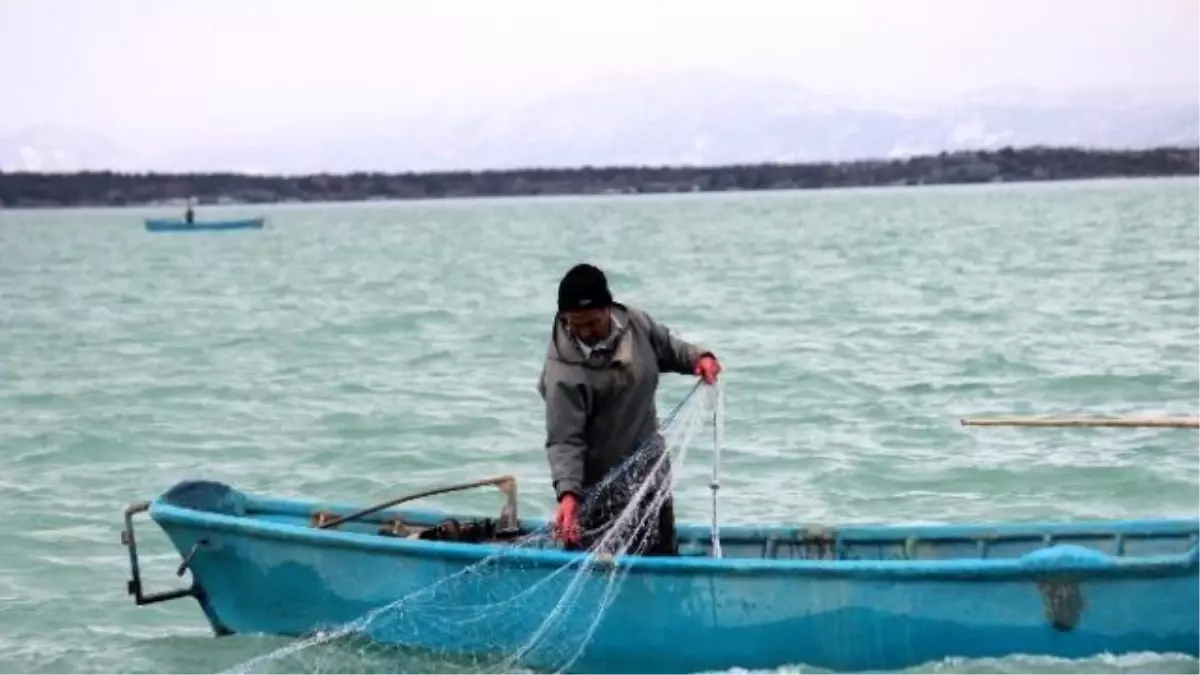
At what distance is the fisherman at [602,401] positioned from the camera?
7996 millimetres

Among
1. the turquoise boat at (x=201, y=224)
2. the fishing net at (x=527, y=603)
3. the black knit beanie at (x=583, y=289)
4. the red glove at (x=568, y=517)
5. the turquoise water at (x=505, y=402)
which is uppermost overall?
the black knit beanie at (x=583, y=289)

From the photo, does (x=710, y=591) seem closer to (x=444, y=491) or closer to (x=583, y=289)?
(x=583, y=289)

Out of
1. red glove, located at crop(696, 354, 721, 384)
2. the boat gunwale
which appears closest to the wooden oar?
the boat gunwale


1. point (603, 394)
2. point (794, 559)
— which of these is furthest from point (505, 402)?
point (603, 394)

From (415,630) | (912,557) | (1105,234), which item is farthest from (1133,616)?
(1105,234)

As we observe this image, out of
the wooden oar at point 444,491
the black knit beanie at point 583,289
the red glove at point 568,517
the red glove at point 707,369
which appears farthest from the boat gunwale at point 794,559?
the black knit beanie at point 583,289

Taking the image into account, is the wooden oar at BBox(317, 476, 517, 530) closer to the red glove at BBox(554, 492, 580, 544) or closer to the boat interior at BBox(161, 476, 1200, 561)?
the boat interior at BBox(161, 476, 1200, 561)

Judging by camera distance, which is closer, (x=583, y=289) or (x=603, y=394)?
(x=583, y=289)

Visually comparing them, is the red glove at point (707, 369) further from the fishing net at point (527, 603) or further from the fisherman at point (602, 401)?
the fishing net at point (527, 603)

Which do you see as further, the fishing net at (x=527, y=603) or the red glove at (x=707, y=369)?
the fishing net at (x=527, y=603)

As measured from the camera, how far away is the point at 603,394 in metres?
8.23

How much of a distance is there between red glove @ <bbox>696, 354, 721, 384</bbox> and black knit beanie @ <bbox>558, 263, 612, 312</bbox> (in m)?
0.70

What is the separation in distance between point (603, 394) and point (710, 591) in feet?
3.56

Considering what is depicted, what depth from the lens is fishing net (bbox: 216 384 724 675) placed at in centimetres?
848
